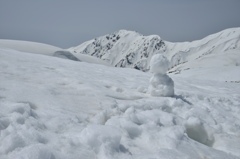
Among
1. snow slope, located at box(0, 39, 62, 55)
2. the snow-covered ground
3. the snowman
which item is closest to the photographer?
the snow-covered ground

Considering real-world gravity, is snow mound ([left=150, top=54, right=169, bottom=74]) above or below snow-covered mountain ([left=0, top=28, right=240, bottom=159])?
above

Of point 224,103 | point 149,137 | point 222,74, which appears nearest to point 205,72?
point 222,74

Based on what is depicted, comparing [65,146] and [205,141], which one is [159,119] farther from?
[65,146]

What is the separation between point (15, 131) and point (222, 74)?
36.3m

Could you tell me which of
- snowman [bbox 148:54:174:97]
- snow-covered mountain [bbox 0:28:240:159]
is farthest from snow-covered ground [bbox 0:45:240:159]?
snowman [bbox 148:54:174:97]

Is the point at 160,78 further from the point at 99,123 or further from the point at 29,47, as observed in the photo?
the point at 29,47

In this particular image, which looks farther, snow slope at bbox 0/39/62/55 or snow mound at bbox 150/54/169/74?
snow slope at bbox 0/39/62/55

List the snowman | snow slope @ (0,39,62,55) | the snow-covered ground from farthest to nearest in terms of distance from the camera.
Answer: snow slope @ (0,39,62,55), the snowman, the snow-covered ground

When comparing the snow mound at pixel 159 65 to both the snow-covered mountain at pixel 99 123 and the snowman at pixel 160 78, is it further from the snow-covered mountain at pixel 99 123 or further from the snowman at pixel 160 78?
the snow-covered mountain at pixel 99 123

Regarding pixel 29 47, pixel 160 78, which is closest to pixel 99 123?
pixel 160 78

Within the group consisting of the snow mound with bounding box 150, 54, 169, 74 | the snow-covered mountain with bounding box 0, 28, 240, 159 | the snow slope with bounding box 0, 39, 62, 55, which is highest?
the snow mound with bounding box 150, 54, 169, 74

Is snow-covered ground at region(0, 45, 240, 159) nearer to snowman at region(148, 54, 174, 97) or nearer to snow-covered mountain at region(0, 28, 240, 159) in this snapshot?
snow-covered mountain at region(0, 28, 240, 159)

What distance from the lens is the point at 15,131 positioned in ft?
10.4

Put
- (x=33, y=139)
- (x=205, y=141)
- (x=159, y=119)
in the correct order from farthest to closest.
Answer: (x=205, y=141)
(x=159, y=119)
(x=33, y=139)
